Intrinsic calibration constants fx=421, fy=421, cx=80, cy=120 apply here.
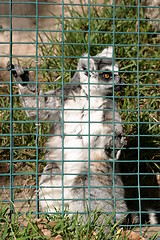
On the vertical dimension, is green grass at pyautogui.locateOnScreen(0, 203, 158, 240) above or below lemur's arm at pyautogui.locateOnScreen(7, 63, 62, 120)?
below

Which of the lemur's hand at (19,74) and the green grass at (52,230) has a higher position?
the lemur's hand at (19,74)

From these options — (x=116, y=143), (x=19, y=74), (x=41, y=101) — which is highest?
(x=19, y=74)

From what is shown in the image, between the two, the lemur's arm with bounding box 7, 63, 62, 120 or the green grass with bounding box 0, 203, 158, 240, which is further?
the lemur's arm with bounding box 7, 63, 62, 120

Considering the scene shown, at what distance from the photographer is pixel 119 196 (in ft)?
16.0

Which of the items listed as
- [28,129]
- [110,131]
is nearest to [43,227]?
[110,131]

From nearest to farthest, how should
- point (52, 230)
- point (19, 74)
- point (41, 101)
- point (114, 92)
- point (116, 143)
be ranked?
point (52, 230), point (19, 74), point (116, 143), point (41, 101), point (114, 92)

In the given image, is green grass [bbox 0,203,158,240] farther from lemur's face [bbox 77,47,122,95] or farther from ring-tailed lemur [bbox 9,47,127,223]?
lemur's face [bbox 77,47,122,95]

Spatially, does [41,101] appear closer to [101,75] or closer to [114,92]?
[101,75]

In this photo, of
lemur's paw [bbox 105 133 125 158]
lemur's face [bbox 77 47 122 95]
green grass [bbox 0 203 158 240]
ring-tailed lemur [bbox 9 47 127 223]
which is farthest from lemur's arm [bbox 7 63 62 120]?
green grass [bbox 0 203 158 240]

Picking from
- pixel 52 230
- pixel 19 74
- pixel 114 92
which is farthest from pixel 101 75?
pixel 52 230

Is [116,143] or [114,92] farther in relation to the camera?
[114,92]

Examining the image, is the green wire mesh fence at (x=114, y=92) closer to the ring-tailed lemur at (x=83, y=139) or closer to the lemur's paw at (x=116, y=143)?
the ring-tailed lemur at (x=83, y=139)

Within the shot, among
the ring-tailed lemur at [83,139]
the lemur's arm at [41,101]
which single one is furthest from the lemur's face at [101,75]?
the lemur's arm at [41,101]

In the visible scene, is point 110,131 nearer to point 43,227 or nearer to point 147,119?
point 147,119
